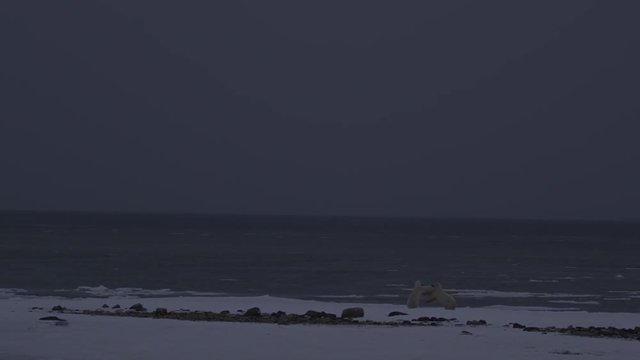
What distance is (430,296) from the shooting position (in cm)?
3098

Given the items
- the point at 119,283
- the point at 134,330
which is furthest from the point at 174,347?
the point at 119,283

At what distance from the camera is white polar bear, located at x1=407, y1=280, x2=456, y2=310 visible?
30.3 m

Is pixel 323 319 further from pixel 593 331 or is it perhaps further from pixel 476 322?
pixel 593 331

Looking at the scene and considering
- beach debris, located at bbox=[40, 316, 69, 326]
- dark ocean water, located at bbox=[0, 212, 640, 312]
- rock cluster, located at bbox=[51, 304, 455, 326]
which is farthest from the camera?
dark ocean water, located at bbox=[0, 212, 640, 312]

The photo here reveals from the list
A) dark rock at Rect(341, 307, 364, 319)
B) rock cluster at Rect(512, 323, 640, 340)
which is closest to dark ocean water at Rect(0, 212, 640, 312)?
dark rock at Rect(341, 307, 364, 319)

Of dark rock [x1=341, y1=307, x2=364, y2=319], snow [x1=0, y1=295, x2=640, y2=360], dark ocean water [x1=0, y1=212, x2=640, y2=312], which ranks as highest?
dark ocean water [x1=0, y1=212, x2=640, y2=312]

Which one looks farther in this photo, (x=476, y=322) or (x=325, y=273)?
(x=325, y=273)

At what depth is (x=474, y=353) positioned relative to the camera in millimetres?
18656

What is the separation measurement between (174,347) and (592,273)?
55000 millimetres

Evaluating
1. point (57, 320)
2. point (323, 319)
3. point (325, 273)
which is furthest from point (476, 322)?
point (325, 273)

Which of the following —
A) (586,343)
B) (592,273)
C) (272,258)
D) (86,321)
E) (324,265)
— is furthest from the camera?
(272,258)

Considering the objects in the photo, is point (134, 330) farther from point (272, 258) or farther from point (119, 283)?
point (272, 258)

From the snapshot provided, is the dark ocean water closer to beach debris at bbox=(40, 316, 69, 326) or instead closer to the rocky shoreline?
the rocky shoreline

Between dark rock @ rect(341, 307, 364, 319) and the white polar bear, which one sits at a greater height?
the white polar bear
